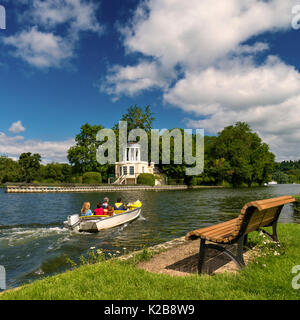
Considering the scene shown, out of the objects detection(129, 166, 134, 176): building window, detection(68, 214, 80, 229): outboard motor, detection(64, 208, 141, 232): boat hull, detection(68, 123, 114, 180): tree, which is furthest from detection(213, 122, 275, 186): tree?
detection(68, 214, 80, 229): outboard motor

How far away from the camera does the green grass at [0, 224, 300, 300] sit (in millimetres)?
3898

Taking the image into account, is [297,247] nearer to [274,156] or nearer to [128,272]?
[128,272]

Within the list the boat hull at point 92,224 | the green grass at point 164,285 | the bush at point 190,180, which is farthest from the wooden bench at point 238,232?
the bush at point 190,180

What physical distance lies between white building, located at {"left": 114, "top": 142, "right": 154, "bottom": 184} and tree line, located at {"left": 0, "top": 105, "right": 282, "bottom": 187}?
4.09 metres

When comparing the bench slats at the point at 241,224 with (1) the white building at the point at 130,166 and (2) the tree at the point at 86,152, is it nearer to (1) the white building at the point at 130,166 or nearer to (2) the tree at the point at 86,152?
(1) the white building at the point at 130,166

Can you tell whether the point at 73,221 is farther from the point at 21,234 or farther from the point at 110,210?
the point at 110,210

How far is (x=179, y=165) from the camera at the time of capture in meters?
67.1

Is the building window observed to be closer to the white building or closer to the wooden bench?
the white building

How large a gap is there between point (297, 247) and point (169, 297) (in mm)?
4420

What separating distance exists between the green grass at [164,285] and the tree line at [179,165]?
199ft

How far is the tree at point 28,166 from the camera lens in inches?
3071

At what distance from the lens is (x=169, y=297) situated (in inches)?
151
